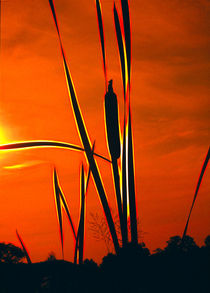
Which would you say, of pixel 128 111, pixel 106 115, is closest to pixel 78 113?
pixel 106 115

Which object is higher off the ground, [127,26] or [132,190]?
[127,26]

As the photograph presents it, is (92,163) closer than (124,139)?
Yes

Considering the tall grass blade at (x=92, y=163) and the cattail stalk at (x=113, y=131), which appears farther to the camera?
the cattail stalk at (x=113, y=131)

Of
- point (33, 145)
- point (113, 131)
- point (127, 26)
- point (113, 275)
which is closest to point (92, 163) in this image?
point (113, 131)

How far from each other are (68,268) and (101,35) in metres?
1.74

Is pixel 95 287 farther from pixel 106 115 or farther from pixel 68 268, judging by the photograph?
pixel 106 115

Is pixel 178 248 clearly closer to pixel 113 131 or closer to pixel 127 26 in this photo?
pixel 113 131

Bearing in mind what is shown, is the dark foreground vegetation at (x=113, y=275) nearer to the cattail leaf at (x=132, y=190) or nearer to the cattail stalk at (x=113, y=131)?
the cattail leaf at (x=132, y=190)

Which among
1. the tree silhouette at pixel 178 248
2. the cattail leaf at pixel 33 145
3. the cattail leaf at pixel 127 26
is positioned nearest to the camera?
the cattail leaf at pixel 33 145

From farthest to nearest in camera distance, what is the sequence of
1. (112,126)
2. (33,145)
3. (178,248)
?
(178,248) < (112,126) < (33,145)

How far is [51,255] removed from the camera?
22.6 ft

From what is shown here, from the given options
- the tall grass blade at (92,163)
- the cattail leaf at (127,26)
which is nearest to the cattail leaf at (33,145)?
the tall grass blade at (92,163)

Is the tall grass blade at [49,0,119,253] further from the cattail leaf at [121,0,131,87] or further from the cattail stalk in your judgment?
the cattail leaf at [121,0,131,87]

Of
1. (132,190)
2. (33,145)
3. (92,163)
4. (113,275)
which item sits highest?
(33,145)
